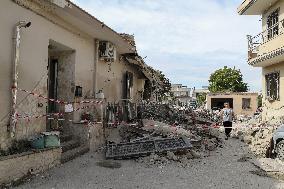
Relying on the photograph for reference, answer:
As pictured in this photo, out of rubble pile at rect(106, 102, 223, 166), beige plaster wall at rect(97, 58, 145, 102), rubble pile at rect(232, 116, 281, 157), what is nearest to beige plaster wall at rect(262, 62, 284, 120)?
rubble pile at rect(232, 116, 281, 157)

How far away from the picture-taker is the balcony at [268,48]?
54.1 ft

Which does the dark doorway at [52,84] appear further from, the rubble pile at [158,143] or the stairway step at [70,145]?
the rubble pile at [158,143]

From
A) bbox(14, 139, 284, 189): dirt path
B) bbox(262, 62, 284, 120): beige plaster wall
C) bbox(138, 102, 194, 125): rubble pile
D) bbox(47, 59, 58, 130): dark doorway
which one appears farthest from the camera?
bbox(262, 62, 284, 120): beige plaster wall

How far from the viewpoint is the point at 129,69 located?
1784cm

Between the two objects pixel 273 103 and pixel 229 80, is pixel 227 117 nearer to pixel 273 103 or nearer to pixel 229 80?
pixel 273 103

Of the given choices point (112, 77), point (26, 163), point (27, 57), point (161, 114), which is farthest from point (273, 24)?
point (26, 163)

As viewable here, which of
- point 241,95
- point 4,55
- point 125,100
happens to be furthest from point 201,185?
point 241,95

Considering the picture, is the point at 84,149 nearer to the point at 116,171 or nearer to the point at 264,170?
the point at 116,171

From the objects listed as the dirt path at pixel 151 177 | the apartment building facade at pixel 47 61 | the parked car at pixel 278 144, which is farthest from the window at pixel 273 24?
the dirt path at pixel 151 177

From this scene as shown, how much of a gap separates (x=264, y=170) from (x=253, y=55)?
1228 centimetres

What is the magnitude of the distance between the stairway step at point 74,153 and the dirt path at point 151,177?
14 centimetres

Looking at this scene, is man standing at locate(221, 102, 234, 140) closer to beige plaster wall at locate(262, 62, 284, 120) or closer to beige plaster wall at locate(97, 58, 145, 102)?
beige plaster wall at locate(262, 62, 284, 120)

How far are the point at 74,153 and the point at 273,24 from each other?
44.4ft

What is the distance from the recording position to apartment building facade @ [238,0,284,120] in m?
16.9
